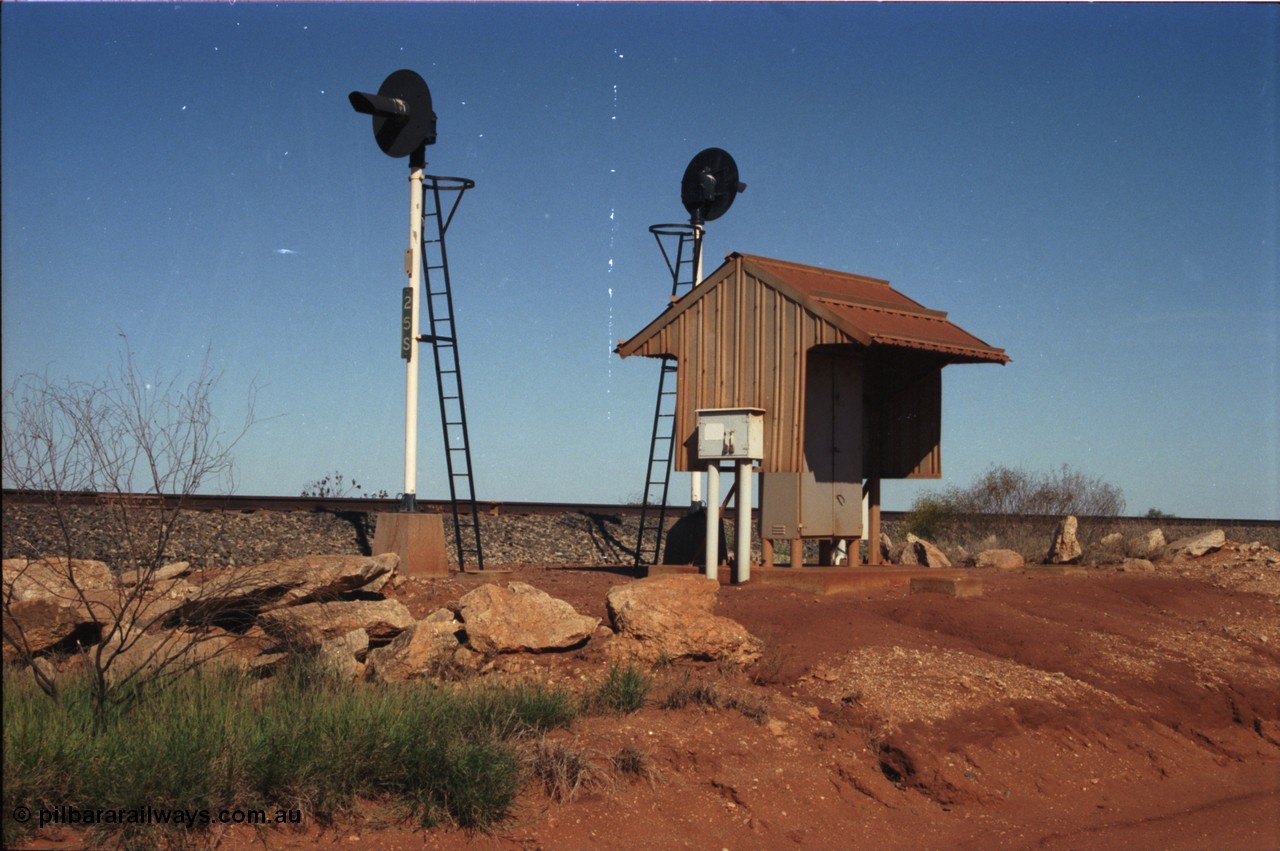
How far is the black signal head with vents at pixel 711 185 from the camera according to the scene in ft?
66.9

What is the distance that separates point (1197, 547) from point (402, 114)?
45.0 ft

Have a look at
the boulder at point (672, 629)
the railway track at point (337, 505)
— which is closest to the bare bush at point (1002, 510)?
the railway track at point (337, 505)

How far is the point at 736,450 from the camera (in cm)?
1338

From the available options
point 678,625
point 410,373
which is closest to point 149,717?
point 678,625

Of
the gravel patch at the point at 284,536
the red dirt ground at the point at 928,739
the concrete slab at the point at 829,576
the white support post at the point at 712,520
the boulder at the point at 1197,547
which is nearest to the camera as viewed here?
the red dirt ground at the point at 928,739

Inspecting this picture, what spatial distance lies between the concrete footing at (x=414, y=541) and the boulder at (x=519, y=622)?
5091 mm

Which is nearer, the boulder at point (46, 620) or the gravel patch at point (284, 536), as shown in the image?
the boulder at point (46, 620)

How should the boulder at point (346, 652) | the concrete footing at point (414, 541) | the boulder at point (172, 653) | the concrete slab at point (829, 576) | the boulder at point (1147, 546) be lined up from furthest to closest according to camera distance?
the boulder at point (1147, 546) → the concrete footing at point (414, 541) → the concrete slab at point (829, 576) → the boulder at point (346, 652) → the boulder at point (172, 653)

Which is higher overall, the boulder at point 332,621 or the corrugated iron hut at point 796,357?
the corrugated iron hut at point 796,357

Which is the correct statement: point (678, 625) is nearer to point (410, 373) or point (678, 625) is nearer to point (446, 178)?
point (410, 373)

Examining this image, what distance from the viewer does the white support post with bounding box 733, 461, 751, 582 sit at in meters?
13.2

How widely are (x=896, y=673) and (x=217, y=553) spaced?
10070 mm

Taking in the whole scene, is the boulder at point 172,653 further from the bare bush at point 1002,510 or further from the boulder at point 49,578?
the bare bush at point 1002,510

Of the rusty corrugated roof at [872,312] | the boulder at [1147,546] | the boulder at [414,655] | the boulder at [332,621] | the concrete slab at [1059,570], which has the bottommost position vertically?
the boulder at [414,655]
